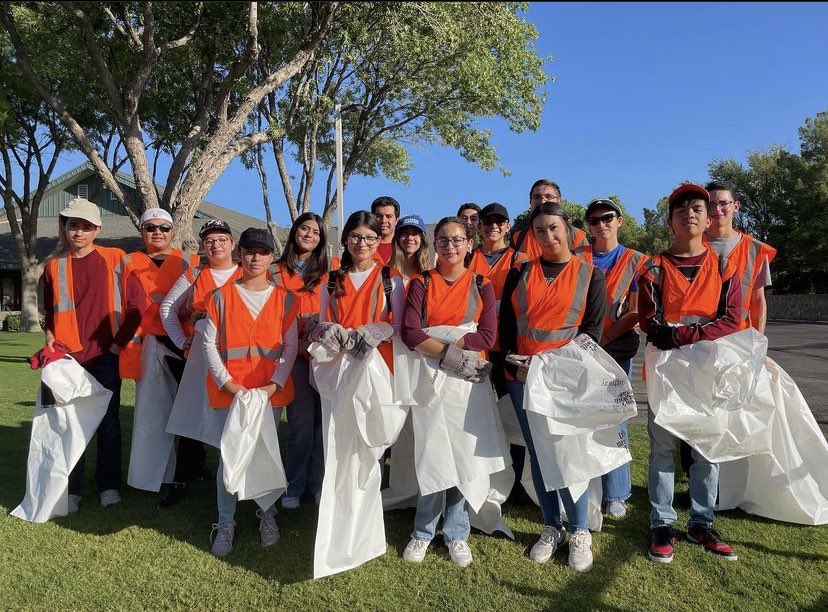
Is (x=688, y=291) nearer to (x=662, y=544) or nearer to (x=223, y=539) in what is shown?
(x=662, y=544)

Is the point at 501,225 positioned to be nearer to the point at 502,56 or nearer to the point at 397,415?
the point at 397,415

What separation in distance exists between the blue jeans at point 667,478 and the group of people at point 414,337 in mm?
11

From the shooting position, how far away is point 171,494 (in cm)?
448

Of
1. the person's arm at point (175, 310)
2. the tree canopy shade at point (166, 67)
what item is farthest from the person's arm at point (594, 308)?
the tree canopy shade at point (166, 67)

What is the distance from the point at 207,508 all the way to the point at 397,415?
6.22 ft

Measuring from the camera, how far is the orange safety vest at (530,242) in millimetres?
4230

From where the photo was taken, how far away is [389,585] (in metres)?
3.24

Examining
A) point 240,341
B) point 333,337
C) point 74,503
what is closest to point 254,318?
point 240,341

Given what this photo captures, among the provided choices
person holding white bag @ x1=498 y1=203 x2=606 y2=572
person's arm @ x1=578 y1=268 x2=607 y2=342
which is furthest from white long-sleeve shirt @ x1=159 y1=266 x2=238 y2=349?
person's arm @ x1=578 y1=268 x2=607 y2=342

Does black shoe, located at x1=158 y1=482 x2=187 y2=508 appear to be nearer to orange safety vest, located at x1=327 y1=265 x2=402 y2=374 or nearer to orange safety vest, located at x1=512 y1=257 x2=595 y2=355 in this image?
orange safety vest, located at x1=327 y1=265 x2=402 y2=374

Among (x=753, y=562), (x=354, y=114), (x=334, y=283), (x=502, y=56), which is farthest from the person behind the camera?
(x=354, y=114)

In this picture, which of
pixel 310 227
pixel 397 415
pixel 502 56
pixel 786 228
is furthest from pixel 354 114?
pixel 786 228

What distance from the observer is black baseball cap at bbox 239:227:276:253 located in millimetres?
3715

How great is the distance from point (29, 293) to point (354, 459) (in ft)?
80.5
